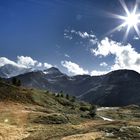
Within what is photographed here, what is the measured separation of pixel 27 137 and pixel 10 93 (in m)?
59.6

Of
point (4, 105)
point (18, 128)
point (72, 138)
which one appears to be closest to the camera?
point (72, 138)

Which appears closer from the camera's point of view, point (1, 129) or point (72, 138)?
point (72, 138)

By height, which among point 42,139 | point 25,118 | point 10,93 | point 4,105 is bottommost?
point 42,139

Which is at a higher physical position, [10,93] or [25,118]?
[10,93]

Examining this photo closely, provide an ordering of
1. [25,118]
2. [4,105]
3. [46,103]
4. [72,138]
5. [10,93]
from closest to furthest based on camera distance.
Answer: [72,138] → [25,118] → [4,105] → [10,93] → [46,103]

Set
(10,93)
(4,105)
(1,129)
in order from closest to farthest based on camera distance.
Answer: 1. (1,129)
2. (4,105)
3. (10,93)

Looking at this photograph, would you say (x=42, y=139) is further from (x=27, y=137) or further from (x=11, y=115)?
(x=11, y=115)

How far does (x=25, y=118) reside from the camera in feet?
221

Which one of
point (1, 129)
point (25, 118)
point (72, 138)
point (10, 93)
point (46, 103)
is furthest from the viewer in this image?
point (46, 103)

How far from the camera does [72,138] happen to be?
148 feet

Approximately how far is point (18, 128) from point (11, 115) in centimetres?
1447

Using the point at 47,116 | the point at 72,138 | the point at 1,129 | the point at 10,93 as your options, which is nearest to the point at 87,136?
the point at 72,138

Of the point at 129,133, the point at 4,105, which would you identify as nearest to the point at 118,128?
the point at 129,133

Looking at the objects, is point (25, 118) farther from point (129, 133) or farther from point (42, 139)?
point (129, 133)
